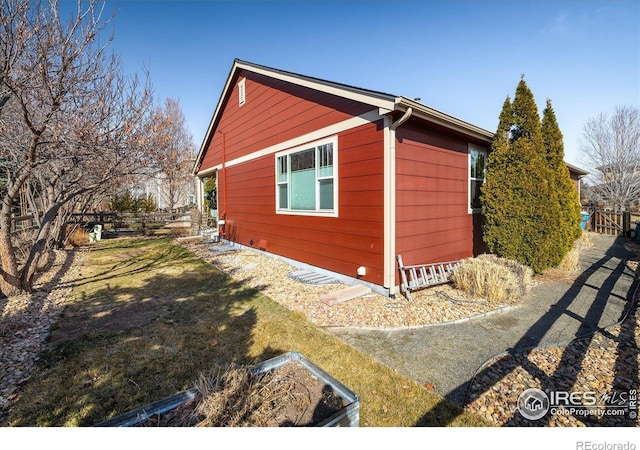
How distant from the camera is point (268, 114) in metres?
8.15

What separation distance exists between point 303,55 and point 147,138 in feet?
17.2

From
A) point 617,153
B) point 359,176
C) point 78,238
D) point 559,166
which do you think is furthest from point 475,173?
point 617,153

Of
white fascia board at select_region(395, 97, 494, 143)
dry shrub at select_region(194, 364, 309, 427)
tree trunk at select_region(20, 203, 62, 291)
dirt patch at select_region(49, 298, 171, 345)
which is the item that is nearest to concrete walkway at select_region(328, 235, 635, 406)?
dry shrub at select_region(194, 364, 309, 427)

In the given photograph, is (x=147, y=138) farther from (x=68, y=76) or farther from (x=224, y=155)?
(x=224, y=155)

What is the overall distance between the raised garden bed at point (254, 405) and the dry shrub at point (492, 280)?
3.70 metres

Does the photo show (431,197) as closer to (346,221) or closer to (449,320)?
(346,221)

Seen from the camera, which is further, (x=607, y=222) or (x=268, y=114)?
(x=607, y=222)

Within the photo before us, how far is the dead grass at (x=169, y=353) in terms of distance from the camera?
235 centimetres

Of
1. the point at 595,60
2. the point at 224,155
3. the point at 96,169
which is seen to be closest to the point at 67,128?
the point at 96,169

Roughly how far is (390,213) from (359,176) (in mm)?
962

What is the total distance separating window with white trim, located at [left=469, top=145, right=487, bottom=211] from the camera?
6.92m

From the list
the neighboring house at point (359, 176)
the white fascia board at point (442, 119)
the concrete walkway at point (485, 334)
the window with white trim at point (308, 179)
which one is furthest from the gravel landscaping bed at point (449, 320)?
the white fascia board at point (442, 119)

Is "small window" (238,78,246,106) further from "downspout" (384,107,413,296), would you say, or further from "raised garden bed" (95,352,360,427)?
"raised garden bed" (95,352,360,427)
